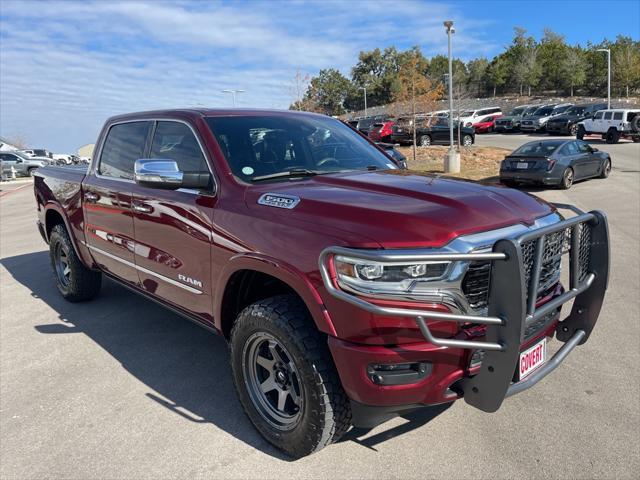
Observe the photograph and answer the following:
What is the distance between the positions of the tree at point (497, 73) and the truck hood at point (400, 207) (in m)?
71.9

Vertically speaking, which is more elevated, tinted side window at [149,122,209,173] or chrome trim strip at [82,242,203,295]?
tinted side window at [149,122,209,173]

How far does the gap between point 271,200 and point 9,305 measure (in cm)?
454

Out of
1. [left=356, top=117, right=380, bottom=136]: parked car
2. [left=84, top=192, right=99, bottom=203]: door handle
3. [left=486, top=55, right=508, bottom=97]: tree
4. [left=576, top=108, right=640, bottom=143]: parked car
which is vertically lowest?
[left=84, top=192, right=99, bottom=203]: door handle

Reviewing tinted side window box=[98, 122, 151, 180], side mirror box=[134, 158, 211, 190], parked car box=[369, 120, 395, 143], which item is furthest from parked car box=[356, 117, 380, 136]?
side mirror box=[134, 158, 211, 190]

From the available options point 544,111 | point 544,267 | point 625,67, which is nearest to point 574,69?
point 625,67

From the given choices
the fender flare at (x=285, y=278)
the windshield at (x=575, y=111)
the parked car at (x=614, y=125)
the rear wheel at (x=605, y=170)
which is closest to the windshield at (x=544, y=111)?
the windshield at (x=575, y=111)

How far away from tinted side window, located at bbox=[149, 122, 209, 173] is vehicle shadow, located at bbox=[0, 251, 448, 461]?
5.21 ft

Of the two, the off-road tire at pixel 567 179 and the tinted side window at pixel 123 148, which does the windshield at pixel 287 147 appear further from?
the off-road tire at pixel 567 179

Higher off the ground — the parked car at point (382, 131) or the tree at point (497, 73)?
the tree at point (497, 73)

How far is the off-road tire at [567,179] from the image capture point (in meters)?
15.0

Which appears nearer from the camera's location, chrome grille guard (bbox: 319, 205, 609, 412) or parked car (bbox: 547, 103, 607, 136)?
chrome grille guard (bbox: 319, 205, 609, 412)

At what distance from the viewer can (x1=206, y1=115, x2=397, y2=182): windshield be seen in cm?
347

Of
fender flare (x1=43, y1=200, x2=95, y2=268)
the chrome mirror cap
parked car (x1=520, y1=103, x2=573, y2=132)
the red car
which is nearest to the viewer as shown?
the chrome mirror cap

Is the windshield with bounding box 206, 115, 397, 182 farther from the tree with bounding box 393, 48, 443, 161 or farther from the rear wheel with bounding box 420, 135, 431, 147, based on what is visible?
the rear wheel with bounding box 420, 135, 431, 147
